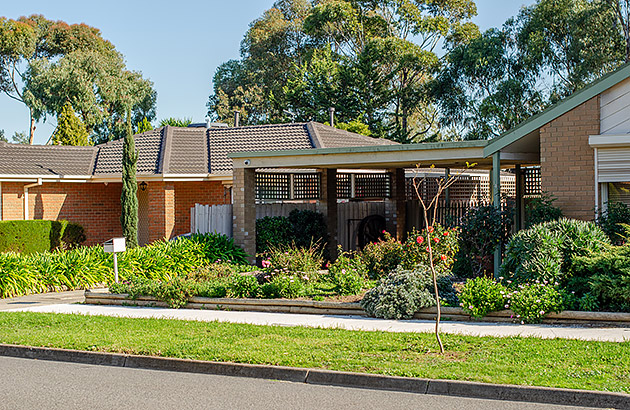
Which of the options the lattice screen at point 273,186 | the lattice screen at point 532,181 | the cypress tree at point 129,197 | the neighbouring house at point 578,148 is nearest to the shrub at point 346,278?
the neighbouring house at point 578,148

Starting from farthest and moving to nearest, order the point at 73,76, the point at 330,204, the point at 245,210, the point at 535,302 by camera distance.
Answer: the point at 73,76, the point at 330,204, the point at 245,210, the point at 535,302

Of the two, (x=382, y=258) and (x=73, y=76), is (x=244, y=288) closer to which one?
(x=382, y=258)

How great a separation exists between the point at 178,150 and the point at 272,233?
6.61m

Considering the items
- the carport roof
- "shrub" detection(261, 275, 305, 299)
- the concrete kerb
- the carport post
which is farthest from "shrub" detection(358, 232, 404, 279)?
the concrete kerb

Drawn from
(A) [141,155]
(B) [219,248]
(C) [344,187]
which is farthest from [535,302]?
(A) [141,155]

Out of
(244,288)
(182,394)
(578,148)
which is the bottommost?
(182,394)

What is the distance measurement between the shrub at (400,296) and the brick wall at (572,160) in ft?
10.9

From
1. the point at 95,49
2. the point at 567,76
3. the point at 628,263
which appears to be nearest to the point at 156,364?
the point at 628,263

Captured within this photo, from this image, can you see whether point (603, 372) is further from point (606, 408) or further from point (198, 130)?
point (198, 130)

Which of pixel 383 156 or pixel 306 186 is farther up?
pixel 383 156

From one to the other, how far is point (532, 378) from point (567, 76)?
3438 cm

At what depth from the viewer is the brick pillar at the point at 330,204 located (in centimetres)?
2073

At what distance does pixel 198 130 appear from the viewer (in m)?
26.1

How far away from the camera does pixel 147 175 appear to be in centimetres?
2234
